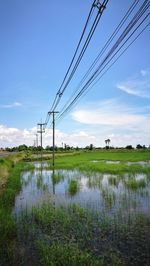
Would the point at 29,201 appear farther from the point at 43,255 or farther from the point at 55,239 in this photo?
the point at 43,255

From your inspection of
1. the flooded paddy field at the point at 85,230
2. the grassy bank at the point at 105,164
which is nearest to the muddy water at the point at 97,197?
the flooded paddy field at the point at 85,230

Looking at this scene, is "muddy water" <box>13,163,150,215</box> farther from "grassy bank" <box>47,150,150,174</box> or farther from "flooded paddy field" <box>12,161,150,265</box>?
"grassy bank" <box>47,150,150,174</box>

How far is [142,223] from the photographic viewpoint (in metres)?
9.67

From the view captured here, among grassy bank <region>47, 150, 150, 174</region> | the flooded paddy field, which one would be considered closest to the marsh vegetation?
the flooded paddy field

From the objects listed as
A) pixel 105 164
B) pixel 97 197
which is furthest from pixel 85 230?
pixel 105 164

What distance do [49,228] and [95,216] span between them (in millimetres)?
2186

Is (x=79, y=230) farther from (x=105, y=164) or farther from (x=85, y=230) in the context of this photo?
(x=105, y=164)

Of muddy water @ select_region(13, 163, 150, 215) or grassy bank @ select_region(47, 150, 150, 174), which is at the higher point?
grassy bank @ select_region(47, 150, 150, 174)

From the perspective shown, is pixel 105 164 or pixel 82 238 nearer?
pixel 82 238

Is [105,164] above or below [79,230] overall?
above

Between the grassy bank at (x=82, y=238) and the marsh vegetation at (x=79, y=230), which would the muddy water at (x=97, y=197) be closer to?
the marsh vegetation at (x=79, y=230)

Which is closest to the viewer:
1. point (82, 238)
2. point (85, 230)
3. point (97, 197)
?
point (82, 238)

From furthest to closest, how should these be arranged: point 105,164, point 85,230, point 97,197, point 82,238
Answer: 1. point 105,164
2. point 97,197
3. point 85,230
4. point 82,238

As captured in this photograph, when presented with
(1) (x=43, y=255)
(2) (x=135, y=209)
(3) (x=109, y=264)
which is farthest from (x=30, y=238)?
(2) (x=135, y=209)
